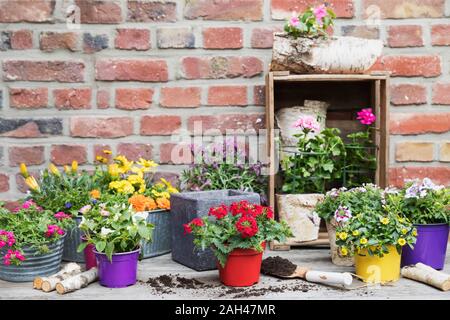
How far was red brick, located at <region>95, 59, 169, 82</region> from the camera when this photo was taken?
2.44 m

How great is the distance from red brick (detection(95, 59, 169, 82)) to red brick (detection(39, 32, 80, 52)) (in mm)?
132

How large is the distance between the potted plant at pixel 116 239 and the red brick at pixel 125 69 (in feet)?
2.47

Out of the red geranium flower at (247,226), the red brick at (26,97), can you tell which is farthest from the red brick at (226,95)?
the red geranium flower at (247,226)

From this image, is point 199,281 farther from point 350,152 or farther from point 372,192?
point 350,152

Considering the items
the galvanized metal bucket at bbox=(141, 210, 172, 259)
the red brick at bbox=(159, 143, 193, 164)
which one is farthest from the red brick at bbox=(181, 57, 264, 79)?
the galvanized metal bucket at bbox=(141, 210, 172, 259)

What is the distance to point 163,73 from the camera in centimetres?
245

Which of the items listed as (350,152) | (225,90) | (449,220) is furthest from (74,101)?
(449,220)

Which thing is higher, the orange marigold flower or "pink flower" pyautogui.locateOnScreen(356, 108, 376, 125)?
"pink flower" pyautogui.locateOnScreen(356, 108, 376, 125)

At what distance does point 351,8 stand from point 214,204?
3.60 ft

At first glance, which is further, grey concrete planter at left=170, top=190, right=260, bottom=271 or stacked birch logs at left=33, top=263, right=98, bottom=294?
grey concrete planter at left=170, top=190, right=260, bottom=271

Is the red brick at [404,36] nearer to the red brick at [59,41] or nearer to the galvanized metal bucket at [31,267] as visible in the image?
the red brick at [59,41]

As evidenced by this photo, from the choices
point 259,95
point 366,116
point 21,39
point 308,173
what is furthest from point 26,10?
point 366,116

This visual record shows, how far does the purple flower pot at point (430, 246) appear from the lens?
1.97 metres

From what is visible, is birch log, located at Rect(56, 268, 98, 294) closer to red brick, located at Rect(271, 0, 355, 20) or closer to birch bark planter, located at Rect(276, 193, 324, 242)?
birch bark planter, located at Rect(276, 193, 324, 242)
